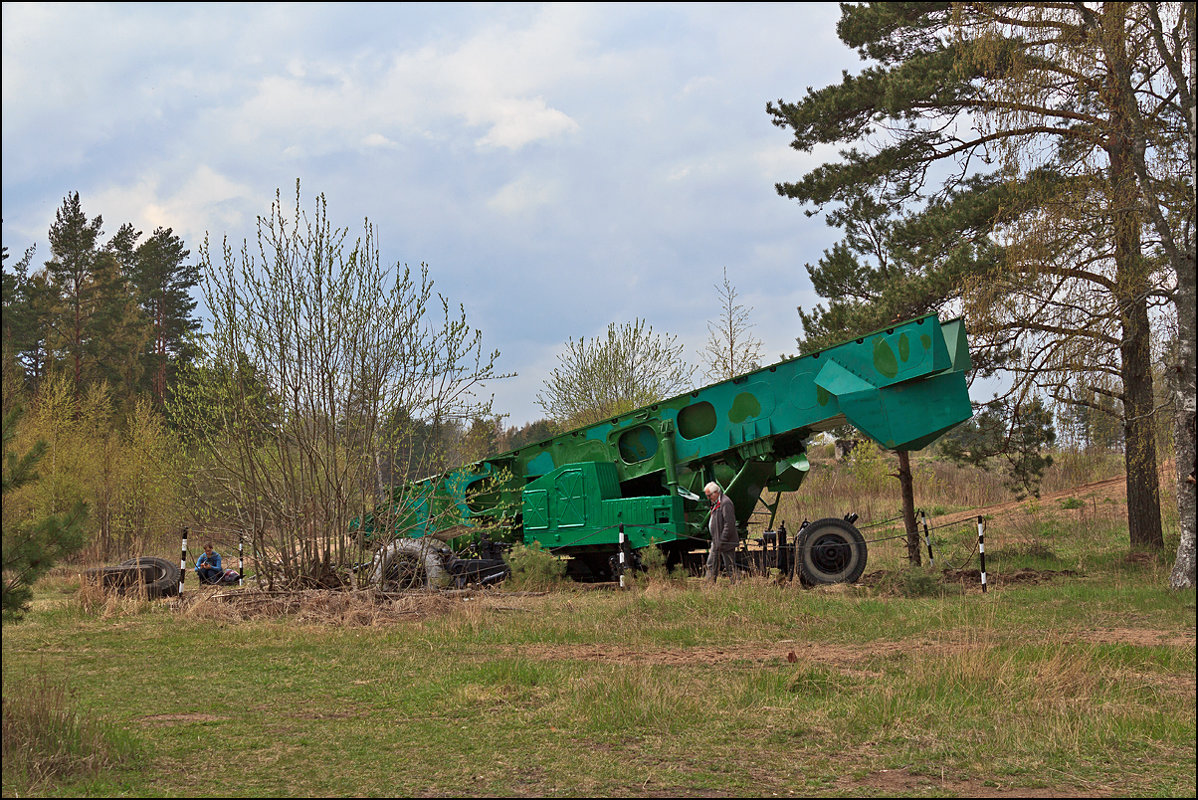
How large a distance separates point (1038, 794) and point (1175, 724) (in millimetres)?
1857

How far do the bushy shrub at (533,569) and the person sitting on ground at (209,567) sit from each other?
532 centimetres

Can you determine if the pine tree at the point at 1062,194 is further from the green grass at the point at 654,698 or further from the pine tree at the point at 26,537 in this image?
the pine tree at the point at 26,537

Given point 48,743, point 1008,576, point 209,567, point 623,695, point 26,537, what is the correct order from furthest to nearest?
point 209,567 → point 1008,576 → point 623,695 → point 26,537 → point 48,743

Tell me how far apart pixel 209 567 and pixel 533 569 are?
20.4ft

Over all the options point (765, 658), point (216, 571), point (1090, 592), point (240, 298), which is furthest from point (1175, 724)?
point (216, 571)

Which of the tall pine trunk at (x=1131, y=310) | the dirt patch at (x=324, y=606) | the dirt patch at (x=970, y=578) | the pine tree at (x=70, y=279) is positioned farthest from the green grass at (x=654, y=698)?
the pine tree at (x=70, y=279)

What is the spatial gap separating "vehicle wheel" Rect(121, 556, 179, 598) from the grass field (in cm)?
337

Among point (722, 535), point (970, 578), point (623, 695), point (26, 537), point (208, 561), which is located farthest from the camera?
point (208, 561)

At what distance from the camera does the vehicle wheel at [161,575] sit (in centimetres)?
1689

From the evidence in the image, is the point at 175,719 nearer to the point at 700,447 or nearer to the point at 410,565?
the point at 410,565

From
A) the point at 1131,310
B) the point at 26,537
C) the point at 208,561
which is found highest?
the point at 1131,310

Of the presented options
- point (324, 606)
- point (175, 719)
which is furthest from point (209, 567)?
point (175, 719)

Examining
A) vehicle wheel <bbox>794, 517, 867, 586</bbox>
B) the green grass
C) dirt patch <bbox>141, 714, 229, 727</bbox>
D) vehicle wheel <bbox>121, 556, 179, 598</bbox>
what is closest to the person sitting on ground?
vehicle wheel <bbox>121, 556, 179, 598</bbox>

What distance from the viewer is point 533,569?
1648 cm
